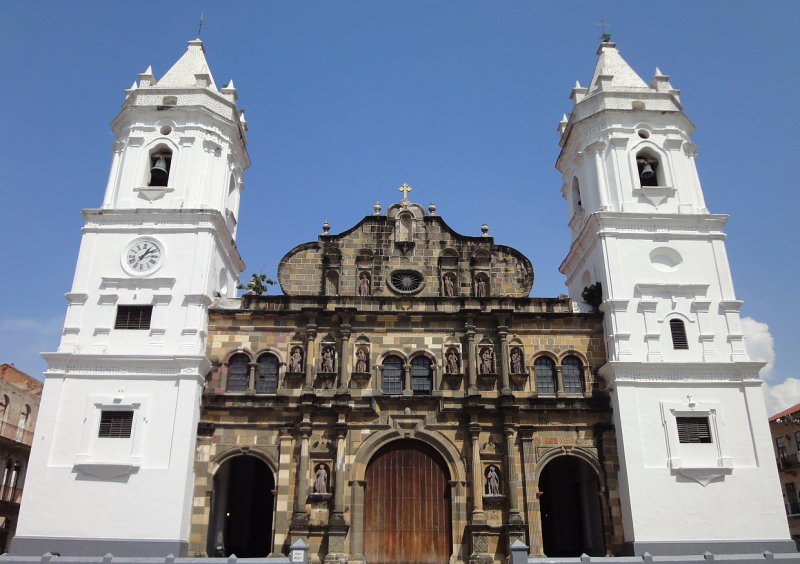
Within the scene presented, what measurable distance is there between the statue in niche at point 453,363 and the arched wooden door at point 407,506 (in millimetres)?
2779

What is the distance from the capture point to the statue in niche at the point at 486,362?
952 inches

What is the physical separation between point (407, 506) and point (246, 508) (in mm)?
7733

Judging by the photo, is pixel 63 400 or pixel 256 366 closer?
pixel 63 400

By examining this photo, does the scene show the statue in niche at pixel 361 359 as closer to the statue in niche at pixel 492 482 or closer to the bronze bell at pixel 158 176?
the statue in niche at pixel 492 482

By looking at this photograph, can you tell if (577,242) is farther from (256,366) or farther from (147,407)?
(147,407)

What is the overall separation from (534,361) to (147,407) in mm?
13409

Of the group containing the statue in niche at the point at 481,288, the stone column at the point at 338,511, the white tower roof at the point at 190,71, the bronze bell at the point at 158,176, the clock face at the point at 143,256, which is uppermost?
the white tower roof at the point at 190,71

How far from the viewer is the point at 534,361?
80.8 ft

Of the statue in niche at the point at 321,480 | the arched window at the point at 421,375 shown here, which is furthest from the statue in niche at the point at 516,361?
the statue in niche at the point at 321,480

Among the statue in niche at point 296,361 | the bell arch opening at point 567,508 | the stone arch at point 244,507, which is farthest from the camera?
the bell arch opening at point 567,508

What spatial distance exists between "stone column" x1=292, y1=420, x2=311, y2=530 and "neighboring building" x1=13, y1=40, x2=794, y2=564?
3.5 inches

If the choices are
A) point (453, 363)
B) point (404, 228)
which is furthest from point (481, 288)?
point (404, 228)

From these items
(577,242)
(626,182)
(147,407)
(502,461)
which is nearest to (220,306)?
(147,407)

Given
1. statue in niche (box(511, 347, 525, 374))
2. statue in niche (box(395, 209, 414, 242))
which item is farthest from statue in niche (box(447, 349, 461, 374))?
statue in niche (box(395, 209, 414, 242))
